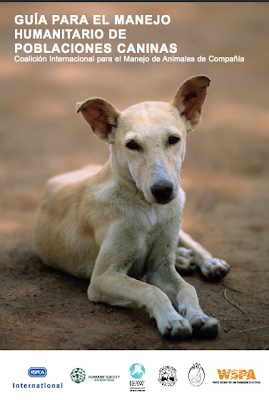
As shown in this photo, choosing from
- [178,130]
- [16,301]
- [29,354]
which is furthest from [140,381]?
[178,130]

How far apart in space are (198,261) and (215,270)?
34cm

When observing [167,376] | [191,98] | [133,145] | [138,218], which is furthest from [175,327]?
[191,98]

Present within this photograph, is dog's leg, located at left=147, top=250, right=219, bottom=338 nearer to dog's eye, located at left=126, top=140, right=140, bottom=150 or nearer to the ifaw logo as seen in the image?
the ifaw logo

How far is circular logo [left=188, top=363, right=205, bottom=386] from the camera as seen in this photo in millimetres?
3092

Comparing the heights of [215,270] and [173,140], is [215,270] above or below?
below

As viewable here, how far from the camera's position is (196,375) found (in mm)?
3113

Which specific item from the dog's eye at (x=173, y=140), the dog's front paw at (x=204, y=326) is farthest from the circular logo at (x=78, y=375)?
the dog's eye at (x=173, y=140)

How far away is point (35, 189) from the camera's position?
805 cm

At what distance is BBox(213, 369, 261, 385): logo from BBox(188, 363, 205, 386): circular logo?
0.13m

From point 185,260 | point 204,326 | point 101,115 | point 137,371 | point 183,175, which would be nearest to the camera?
point 137,371

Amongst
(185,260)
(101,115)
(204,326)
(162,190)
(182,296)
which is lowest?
(204,326)

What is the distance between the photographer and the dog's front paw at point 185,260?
4945 mm

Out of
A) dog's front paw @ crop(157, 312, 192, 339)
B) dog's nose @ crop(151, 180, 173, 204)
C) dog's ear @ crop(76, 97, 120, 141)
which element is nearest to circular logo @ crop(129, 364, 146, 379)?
dog's front paw @ crop(157, 312, 192, 339)

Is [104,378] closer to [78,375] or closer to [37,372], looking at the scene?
[78,375]
